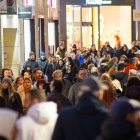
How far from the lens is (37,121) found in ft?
27.7

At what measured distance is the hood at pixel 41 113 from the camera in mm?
8367

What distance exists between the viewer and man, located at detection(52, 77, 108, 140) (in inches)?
288

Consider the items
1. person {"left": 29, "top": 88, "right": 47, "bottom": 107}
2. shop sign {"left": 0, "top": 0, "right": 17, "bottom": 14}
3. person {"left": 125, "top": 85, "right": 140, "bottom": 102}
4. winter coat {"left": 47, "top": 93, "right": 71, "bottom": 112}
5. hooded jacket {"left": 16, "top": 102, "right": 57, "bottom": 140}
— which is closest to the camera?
hooded jacket {"left": 16, "top": 102, "right": 57, "bottom": 140}

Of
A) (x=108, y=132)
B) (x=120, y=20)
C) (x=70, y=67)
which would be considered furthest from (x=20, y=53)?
(x=108, y=132)

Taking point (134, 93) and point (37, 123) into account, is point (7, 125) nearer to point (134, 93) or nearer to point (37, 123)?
point (37, 123)

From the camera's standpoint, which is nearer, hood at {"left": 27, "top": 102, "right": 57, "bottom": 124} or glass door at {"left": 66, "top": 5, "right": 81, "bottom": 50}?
hood at {"left": 27, "top": 102, "right": 57, "bottom": 124}

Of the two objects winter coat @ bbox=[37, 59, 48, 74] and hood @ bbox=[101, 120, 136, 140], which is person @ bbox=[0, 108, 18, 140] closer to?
hood @ bbox=[101, 120, 136, 140]

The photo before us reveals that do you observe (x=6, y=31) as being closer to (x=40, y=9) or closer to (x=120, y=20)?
(x=40, y=9)

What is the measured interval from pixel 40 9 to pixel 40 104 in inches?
1050

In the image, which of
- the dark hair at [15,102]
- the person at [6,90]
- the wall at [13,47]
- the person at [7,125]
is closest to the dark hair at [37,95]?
the person at [7,125]

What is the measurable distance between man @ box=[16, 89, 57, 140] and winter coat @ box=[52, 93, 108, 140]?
2.57ft

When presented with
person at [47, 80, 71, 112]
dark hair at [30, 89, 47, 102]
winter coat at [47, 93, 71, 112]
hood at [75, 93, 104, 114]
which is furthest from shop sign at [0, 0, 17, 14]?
hood at [75, 93, 104, 114]

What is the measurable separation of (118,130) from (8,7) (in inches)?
808

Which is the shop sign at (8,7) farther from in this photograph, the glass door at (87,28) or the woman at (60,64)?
the glass door at (87,28)
